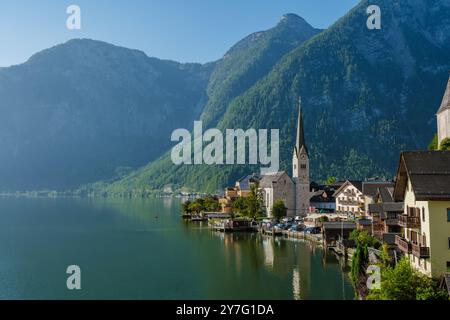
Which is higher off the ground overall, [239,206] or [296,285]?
[239,206]

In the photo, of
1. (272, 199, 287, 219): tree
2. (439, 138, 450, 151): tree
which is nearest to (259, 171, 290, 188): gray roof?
(272, 199, 287, 219): tree

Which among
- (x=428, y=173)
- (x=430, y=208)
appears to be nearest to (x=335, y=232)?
(x=428, y=173)

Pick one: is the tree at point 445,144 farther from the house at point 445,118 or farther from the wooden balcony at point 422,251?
the wooden balcony at point 422,251

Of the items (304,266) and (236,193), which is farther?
(236,193)

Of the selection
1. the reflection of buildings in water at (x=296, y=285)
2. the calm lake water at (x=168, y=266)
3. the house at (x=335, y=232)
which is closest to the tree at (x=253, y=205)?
the calm lake water at (x=168, y=266)

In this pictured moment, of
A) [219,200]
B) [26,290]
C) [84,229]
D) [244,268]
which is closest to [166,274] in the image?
[244,268]

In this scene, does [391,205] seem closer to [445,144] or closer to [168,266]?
[445,144]
